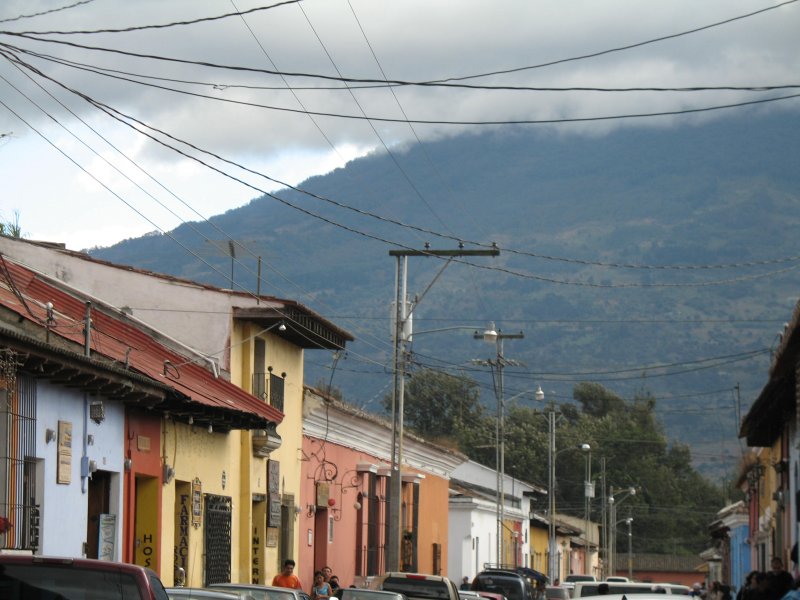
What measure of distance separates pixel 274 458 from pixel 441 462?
19.9 metres

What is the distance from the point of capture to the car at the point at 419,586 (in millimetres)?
23625

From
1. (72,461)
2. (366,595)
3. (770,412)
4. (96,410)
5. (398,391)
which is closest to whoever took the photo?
(72,461)

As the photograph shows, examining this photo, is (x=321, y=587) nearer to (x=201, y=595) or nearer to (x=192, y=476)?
(x=192, y=476)

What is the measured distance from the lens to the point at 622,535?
13312 centimetres

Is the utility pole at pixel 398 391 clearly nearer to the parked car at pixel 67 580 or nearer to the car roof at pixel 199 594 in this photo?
the car roof at pixel 199 594

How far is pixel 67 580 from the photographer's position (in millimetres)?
10000

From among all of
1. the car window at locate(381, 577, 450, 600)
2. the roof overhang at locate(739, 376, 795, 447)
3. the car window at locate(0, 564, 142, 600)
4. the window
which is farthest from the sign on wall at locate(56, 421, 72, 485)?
the roof overhang at locate(739, 376, 795, 447)

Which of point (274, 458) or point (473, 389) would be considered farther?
point (473, 389)

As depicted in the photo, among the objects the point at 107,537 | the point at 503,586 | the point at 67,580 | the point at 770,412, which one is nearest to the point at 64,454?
the point at 107,537

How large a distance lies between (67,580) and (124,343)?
14.8 metres

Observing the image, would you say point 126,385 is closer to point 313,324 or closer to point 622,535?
point 313,324

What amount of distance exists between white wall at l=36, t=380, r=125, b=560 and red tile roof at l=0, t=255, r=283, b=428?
41.8 inches

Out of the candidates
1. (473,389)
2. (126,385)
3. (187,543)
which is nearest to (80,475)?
(126,385)

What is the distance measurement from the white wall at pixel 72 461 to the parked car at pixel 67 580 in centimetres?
780
